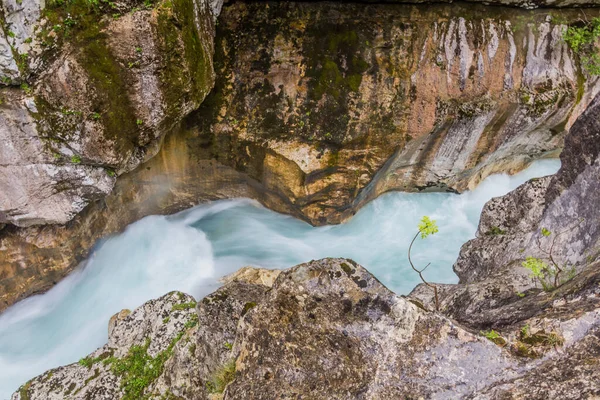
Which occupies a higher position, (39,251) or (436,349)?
(436,349)

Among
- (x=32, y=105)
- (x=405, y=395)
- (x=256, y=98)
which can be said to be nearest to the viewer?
(x=405, y=395)

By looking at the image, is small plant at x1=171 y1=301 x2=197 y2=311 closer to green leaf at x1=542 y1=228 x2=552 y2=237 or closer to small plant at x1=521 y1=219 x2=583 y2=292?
small plant at x1=521 y1=219 x2=583 y2=292

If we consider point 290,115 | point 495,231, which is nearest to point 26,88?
point 290,115

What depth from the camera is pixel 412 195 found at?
9.44 metres

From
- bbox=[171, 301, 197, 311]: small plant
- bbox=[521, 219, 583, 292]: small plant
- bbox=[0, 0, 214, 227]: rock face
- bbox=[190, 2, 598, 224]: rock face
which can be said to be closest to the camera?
bbox=[521, 219, 583, 292]: small plant

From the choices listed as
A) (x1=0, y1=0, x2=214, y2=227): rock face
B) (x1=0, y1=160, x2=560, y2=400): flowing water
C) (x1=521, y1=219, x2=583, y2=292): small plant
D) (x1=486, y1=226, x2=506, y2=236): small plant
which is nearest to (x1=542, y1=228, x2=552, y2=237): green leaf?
(x1=521, y1=219, x2=583, y2=292): small plant

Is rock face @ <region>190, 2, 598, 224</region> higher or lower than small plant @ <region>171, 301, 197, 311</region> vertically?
higher

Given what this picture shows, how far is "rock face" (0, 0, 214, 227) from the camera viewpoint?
5.10 metres

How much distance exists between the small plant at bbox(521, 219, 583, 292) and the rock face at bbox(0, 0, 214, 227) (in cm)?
494

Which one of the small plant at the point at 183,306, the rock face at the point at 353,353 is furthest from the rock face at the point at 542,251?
the small plant at the point at 183,306

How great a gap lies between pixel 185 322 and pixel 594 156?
5098 millimetres

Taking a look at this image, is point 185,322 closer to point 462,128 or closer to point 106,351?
point 106,351

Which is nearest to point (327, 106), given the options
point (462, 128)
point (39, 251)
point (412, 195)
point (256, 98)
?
point (256, 98)

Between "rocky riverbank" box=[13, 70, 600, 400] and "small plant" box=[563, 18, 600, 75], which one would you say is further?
"small plant" box=[563, 18, 600, 75]
